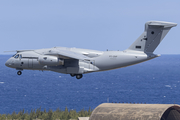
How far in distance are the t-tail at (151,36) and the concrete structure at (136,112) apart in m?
8.87

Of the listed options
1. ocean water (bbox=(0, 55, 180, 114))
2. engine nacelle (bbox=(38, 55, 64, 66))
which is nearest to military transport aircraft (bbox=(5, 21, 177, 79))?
engine nacelle (bbox=(38, 55, 64, 66))

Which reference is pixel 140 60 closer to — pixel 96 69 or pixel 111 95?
pixel 96 69

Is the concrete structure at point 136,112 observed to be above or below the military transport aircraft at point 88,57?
below

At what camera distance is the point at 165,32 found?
48.8 meters

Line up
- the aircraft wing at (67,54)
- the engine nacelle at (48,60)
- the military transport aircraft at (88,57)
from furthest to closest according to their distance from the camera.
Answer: the military transport aircraft at (88,57) < the engine nacelle at (48,60) < the aircraft wing at (67,54)

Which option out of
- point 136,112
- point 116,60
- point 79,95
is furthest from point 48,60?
point 79,95

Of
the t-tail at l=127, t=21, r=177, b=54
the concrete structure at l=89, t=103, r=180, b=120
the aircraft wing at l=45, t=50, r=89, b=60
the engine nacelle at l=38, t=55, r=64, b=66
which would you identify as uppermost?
the t-tail at l=127, t=21, r=177, b=54

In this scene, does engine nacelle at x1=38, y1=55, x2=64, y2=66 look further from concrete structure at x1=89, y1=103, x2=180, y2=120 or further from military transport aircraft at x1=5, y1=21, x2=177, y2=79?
concrete structure at x1=89, y1=103, x2=180, y2=120

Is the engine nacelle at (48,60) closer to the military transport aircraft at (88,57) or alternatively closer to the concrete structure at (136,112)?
the military transport aircraft at (88,57)

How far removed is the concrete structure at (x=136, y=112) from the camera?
171 ft

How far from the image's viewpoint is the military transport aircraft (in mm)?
46656

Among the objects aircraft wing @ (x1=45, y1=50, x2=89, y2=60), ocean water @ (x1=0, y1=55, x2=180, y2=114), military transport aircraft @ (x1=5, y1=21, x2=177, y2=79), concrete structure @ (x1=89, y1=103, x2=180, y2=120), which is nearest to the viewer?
aircraft wing @ (x1=45, y1=50, x2=89, y2=60)

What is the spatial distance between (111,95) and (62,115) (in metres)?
89.7

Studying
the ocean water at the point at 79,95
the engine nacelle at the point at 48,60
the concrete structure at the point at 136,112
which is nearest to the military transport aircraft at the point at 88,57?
the engine nacelle at the point at 48,60
